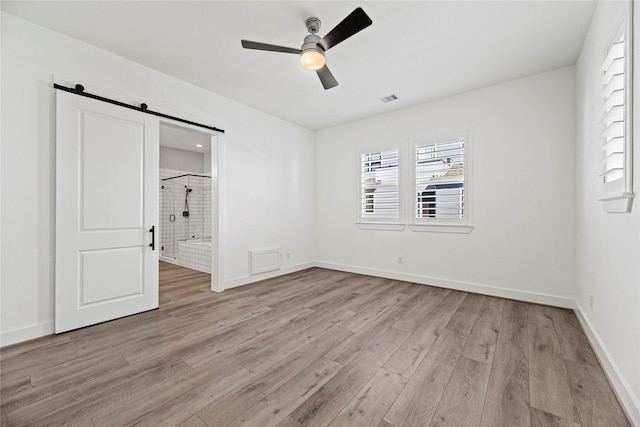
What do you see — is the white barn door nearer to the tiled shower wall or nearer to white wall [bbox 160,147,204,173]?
the tiled shower wall

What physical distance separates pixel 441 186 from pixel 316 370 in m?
3.27

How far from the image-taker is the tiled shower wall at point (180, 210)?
22.5ft

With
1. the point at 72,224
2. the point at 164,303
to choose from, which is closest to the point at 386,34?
the point at 72,224

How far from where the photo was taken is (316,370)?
6.52 feet

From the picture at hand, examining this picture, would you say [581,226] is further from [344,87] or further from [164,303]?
[164,303]

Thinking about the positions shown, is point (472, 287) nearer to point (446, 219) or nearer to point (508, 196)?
point (446, 219)

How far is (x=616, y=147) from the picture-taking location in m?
1.79

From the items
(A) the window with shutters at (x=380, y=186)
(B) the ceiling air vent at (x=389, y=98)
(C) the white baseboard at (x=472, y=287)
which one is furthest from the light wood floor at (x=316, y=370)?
(B) the ceiling air vent at (x=389, y=98)

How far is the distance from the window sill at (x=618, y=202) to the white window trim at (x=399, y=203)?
8.54 ft

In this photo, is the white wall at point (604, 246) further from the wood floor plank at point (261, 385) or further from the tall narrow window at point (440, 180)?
the wood floor plank at point (261, 385)

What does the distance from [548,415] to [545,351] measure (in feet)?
2.95

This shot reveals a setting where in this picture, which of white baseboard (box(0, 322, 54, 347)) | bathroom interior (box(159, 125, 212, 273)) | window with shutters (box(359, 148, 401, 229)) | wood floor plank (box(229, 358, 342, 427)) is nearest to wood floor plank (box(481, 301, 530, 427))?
wood floor plank (box(229, 358, 342, 427))

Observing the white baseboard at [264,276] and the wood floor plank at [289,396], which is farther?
the white baseboard at [264,276]

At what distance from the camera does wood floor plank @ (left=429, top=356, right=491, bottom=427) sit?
1515 millimetres
